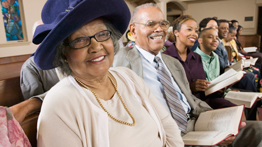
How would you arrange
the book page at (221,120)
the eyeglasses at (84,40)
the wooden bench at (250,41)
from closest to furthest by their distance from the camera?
the eyeglasses at (84,40), the book page at (221,120), the wooden bench at (250,41)

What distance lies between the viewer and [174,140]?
3.84 feet

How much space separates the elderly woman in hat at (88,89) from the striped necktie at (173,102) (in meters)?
0.42

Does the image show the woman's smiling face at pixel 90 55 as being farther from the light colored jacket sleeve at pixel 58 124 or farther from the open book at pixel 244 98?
the open book at pixel 244 98

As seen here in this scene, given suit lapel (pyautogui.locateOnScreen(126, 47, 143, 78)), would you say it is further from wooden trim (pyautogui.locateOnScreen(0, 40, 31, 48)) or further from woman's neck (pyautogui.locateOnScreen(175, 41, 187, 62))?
wooden trim (pyautogui.locateOnScreen(0, 40, 31, 48))

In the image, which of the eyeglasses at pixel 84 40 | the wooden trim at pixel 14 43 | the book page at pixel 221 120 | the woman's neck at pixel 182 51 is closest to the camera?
the eyeglasses at pixel 84 40

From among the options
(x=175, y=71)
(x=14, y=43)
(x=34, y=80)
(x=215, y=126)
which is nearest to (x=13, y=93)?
(x=34, y=80)

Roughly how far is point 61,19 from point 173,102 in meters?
1.05

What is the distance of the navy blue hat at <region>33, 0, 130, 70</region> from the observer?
773 mm

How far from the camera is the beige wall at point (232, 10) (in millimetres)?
11242

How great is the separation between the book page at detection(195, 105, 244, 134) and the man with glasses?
94 mm

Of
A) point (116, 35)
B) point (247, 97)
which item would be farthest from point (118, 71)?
point (247, 97)

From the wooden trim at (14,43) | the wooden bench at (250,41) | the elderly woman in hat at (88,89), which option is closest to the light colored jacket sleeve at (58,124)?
the elderly woman in hat at (88,89)

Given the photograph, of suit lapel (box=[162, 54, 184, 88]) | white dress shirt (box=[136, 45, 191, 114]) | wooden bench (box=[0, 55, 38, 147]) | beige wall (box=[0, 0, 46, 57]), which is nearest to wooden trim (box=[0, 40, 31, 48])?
beige wall (box=[0, 0, 46, 57])

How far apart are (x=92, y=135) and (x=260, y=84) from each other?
3689 mm
